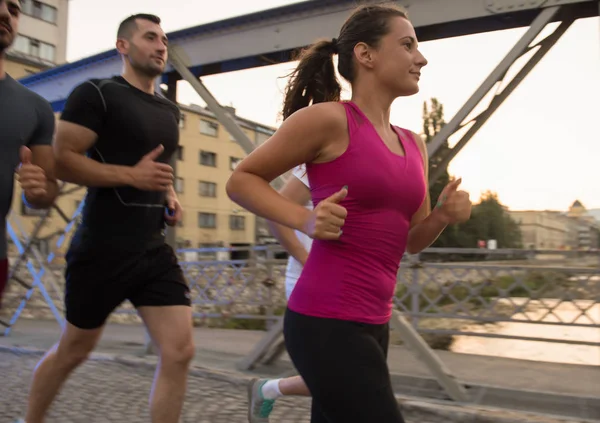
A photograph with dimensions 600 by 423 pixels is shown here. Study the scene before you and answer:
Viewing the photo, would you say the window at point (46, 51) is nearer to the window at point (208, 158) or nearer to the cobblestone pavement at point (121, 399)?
the window at point (208, 158)

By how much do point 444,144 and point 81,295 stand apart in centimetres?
256

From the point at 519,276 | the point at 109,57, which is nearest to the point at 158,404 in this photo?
the point at 109,57

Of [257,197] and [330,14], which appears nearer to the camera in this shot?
[257,197]

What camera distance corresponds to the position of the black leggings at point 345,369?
1.61 m

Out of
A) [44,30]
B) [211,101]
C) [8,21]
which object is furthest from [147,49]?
[44,30]

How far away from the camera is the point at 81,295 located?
2.82m

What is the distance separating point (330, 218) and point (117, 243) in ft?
4.97

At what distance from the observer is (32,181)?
2.28 meters

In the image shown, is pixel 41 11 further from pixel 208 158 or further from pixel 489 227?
pixel 489 227

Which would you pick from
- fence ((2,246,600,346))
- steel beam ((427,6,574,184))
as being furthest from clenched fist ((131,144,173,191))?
fence ((2,246,600,346))

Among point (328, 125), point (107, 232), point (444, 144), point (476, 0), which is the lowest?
point (107, 232)

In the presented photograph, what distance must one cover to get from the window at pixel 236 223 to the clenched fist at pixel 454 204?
4476 cm

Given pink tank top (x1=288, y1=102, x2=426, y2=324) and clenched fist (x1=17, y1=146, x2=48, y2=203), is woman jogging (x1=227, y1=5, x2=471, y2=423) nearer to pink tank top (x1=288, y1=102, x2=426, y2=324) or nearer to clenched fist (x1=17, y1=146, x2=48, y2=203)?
pink tank top (x1=288, y1=102, x2=426, y2=324)

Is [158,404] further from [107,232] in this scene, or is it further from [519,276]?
[519,276]
